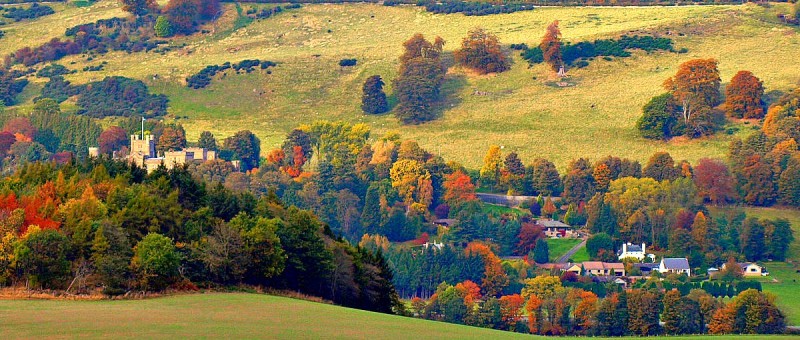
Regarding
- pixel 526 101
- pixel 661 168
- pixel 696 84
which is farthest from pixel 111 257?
pixel 526 101

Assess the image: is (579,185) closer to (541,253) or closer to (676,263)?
(541,253)

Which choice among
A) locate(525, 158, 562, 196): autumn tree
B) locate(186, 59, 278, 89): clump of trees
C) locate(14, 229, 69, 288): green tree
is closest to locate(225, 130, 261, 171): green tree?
locate(186, 59, 278, 89): clump of trees

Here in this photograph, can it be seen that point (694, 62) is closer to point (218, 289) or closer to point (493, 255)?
point (493, 255)

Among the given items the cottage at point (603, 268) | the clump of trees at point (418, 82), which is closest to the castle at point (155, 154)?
the clump of trees at point (418, 82)

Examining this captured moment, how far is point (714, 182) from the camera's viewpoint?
513 feet

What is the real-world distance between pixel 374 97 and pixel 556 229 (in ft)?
147

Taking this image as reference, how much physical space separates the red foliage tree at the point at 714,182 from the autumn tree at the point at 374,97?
137 feet

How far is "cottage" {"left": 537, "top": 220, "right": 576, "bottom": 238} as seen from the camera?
489 feet

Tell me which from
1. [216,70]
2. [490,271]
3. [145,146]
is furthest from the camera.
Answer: [216,70]

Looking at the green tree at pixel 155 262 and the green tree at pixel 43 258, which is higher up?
the green tree at pixel 43 258

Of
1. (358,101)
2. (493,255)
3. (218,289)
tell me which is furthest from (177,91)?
(218,289)

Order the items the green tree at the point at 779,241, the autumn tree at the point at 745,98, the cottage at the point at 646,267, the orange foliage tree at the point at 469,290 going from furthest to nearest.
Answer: the autumn tree at the point at 745,98, the green tree at the point at 779,241, the cottage at the point at 646,267, the orange foliage tree at the point at 469,290

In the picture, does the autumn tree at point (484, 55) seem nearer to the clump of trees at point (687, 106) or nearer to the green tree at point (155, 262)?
the clump of trees at point (687, 106)

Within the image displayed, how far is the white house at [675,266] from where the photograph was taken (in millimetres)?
138500
